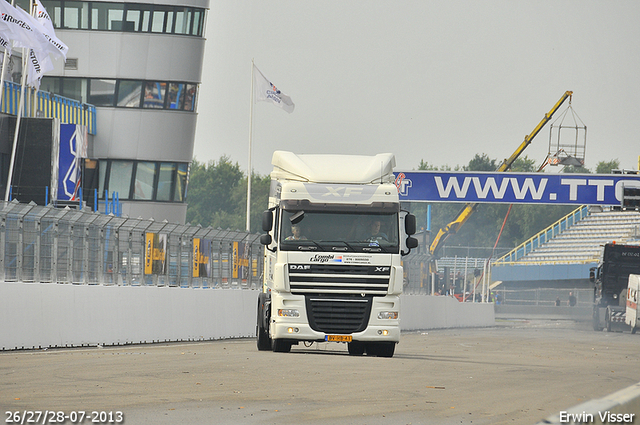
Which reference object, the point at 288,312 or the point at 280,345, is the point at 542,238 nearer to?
the point at 280,345

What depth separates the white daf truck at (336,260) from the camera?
722 inches

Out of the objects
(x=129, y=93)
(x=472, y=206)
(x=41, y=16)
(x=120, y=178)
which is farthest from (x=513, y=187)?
(x=472, y=206)

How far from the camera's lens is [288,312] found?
1848cm

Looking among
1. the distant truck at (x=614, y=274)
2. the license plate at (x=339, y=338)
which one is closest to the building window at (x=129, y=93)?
the distant truck at (x=614, y=274)

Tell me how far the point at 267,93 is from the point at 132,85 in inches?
249

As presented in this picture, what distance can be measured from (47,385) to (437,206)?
132237 millimetres

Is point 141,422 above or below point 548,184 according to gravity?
below

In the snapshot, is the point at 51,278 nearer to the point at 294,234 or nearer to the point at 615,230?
the point at 294,234

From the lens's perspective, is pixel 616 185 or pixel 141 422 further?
pixel 616 185

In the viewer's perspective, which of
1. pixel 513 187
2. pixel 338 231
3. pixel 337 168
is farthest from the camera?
pixel 513 187

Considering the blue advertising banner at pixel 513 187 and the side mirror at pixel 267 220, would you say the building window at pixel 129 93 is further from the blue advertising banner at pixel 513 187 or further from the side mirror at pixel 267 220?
the side mirror at pixel 267 220

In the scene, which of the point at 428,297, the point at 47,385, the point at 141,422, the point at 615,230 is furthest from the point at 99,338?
the point at 615,230

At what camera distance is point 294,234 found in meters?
18.4

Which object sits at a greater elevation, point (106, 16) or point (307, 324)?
point (106, 16)
